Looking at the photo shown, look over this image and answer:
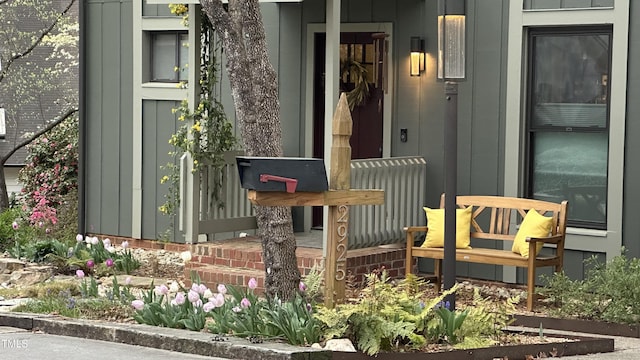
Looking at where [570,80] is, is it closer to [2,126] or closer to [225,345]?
[225,345]

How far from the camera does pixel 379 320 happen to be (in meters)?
8.63

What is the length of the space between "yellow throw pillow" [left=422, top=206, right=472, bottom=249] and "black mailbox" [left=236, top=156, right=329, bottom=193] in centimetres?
339

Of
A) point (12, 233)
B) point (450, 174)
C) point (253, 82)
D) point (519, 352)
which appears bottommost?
point (519, 352)

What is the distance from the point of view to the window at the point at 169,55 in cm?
1517

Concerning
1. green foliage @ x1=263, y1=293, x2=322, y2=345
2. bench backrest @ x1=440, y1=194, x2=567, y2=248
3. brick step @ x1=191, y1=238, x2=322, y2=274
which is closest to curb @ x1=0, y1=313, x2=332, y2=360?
green foliage @ x1=263, y1=293, x2=322, y2=345

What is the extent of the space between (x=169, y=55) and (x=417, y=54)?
3.73m

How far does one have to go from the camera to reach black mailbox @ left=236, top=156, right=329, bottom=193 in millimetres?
8898

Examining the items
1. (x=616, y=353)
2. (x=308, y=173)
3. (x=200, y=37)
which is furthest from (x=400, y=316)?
(x=200, y=37)

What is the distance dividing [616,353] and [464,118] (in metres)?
4.19

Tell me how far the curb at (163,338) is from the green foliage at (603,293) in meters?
3.21

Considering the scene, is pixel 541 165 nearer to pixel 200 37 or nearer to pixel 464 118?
pixel 464 118

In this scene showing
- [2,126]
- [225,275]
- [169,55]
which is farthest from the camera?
[2,126]

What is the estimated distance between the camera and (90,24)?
52.3 feet

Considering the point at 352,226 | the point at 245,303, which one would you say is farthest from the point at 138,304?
the point at 352,226
